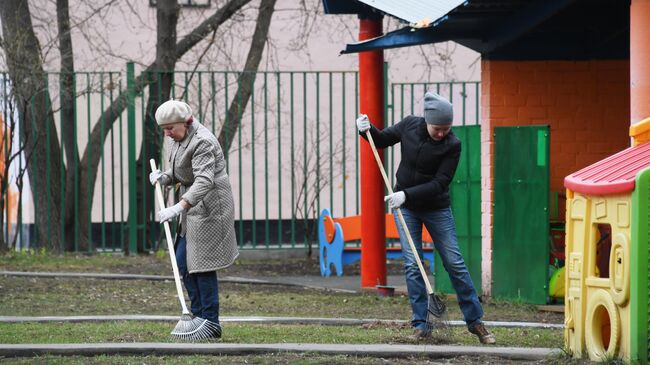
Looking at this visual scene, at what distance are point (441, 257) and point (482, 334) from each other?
1.87ft

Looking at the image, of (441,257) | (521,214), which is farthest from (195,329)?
(521,214)

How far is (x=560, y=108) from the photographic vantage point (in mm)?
12281

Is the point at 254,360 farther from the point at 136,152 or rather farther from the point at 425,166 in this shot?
the point at 136,152

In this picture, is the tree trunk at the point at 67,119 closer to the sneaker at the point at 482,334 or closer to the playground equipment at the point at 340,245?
the playground equipment at the point at 340,245

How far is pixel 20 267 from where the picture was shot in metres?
14.3

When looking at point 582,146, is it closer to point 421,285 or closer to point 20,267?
point 421,285

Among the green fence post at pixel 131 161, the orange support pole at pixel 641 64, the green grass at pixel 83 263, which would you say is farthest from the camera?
the green fence post at pixel 131 161

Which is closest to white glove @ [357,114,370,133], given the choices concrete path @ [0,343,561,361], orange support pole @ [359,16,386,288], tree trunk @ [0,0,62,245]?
concrete path @ [0,343,561,361]

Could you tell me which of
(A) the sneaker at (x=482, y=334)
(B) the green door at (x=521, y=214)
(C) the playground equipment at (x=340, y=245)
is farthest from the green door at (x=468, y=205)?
(A) the sneaker at (x=482, y=334)

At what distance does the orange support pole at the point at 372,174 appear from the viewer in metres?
13.0

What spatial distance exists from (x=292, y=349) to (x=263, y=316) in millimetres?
2928

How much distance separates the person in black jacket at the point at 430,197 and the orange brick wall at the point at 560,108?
12.0 feet

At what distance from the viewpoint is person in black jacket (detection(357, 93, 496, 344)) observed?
8250 mm

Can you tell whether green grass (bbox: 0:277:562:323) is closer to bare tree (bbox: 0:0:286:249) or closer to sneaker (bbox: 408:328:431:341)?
sneaker (bbox: 408:328:431:341)
